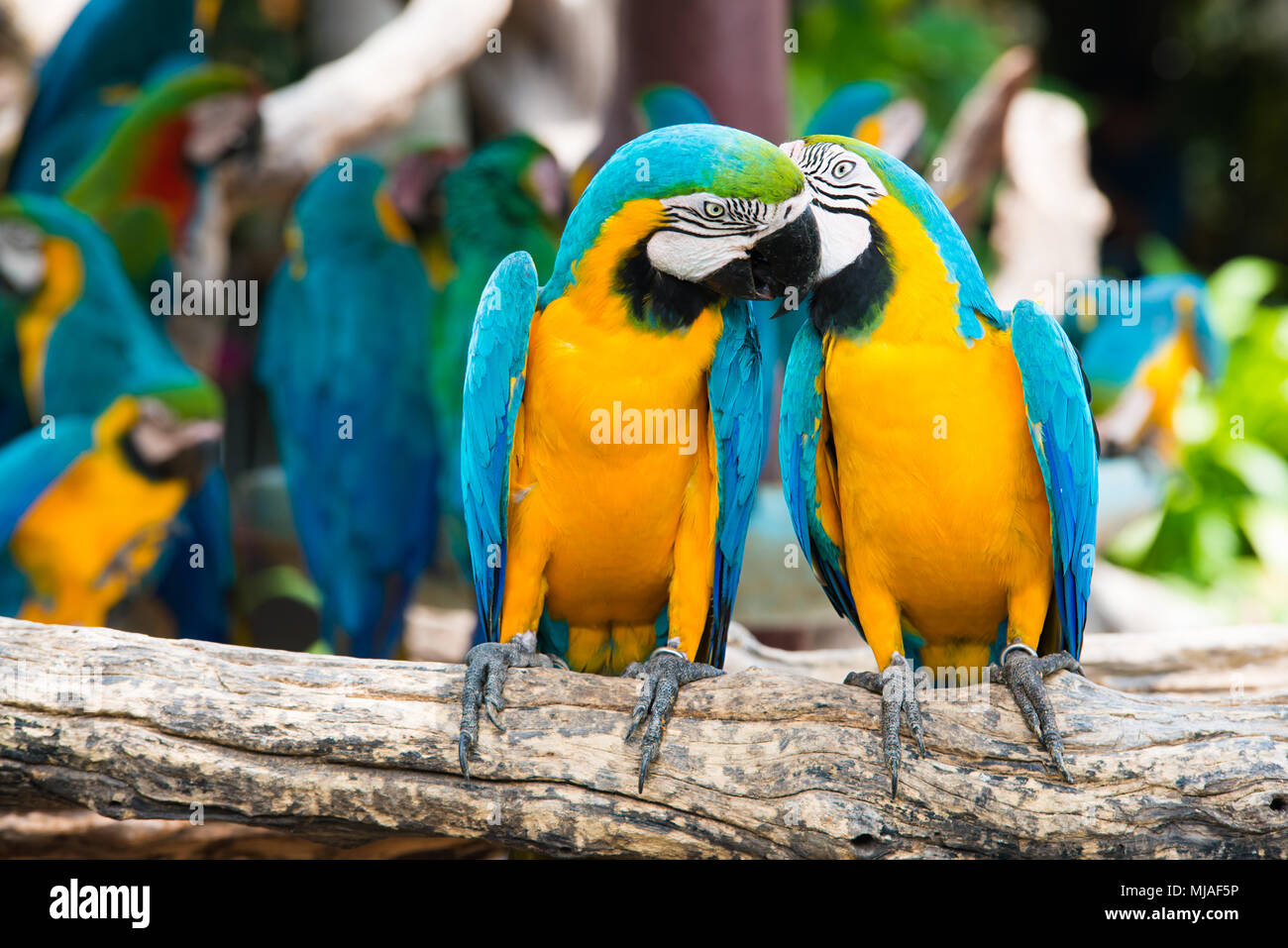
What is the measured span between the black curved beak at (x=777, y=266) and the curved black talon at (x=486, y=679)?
631 millimetres

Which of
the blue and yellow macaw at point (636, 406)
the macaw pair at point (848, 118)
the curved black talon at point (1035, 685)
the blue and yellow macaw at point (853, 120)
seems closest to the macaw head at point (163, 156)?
the macaw pair at point (848, 118)

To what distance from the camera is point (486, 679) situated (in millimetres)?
1617

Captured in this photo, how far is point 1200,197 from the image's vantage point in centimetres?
608

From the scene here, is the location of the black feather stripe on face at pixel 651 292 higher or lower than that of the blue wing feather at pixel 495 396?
higher

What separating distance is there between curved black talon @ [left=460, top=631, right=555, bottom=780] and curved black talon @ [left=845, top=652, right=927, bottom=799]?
1.66 ft

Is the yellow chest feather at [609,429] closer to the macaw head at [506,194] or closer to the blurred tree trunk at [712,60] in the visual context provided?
the macaw head at [506,194]

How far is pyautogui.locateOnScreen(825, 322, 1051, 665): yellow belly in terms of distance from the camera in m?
1.54

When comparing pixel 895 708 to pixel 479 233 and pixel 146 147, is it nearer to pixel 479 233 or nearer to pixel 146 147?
pixel 479 233

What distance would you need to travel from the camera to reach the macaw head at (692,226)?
1451mm

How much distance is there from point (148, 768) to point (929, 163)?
3274mm

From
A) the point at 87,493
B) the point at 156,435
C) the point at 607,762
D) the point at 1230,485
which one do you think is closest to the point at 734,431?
the point at 607,762

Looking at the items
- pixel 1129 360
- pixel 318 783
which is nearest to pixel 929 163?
pixel 1129 360

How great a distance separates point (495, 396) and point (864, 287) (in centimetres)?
56
